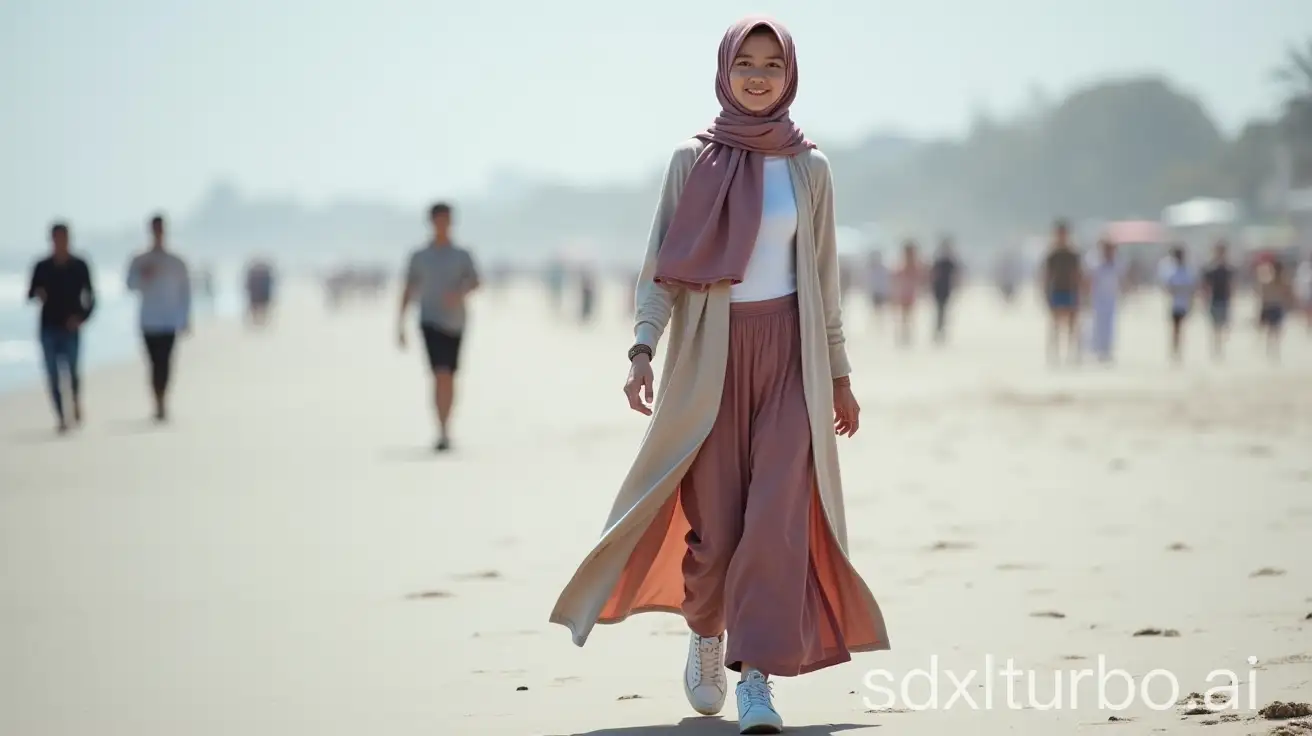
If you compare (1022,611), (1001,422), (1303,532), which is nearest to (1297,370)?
(1001,422)

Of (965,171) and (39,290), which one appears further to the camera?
(965,171)

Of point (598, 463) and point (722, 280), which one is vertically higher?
point (722, 280)

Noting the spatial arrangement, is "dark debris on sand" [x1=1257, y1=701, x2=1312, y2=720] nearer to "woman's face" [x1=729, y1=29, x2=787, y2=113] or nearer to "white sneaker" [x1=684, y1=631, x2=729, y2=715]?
"white sneaker" [x1=684, y1=631, x2=729, y2=715]

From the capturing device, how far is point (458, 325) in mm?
11672

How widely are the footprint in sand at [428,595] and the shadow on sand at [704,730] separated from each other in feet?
6.98

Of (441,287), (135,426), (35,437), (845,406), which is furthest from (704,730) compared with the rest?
(135,426)

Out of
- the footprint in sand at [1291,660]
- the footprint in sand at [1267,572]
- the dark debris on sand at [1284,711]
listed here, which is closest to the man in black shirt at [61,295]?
the footprint in sand at [1267,572]

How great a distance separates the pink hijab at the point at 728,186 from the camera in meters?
4.30

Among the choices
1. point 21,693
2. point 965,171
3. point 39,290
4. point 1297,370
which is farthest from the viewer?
point 965,171

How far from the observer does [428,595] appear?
21.3 ft

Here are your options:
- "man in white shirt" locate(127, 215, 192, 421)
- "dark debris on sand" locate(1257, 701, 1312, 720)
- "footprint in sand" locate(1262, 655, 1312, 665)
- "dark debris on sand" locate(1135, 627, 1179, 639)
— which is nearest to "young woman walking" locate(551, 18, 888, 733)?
"dark debris on sand" locate(1257, 701, 1312, 720)

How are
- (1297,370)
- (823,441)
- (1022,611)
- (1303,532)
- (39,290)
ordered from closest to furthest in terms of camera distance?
(823,441), (1022,611), (1303,532), (39,290), (1297,370)

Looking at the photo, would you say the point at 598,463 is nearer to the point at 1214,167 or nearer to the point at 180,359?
the point at 180,359

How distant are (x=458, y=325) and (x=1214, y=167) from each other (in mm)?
108744
